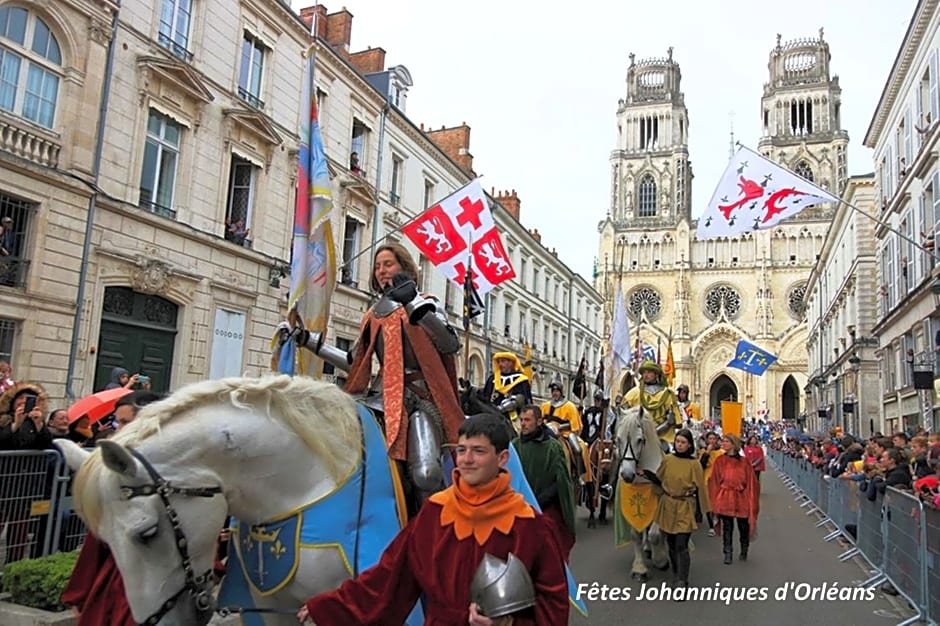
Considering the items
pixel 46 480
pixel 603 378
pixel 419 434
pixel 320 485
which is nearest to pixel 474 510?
pixel 320 485

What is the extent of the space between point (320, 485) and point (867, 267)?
33734 millimetres

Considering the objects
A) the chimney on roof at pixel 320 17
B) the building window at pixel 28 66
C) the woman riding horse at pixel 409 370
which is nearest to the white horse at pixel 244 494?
the woman riding horse at pixel 409 370

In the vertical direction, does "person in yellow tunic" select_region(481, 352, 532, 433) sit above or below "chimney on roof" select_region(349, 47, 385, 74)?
below

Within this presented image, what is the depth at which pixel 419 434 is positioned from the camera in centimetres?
387

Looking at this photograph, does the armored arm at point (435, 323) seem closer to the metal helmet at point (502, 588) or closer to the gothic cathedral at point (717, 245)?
the metal helmet at point (502, 588)

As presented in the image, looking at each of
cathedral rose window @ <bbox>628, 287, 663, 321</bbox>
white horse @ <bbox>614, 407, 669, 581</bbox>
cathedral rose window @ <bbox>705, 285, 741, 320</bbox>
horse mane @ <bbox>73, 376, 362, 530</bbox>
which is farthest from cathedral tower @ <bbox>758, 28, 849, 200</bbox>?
horse mane @ <bbox>73, 376, 362, 530</bbox>

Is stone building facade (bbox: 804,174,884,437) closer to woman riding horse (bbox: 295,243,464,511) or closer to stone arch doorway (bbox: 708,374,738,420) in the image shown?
woman riding horse (bbox: 295,243,464,511)

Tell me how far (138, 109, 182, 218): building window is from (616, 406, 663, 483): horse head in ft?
37.6

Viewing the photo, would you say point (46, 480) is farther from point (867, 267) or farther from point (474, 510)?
point (867, 267)

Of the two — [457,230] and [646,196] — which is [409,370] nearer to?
[457,230]

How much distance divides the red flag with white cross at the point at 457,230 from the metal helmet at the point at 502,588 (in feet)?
33.7

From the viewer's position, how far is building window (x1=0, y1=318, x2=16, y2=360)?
12.2 meters

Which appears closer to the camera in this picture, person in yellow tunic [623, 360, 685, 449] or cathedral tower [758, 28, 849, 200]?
person in yellow tunic [623, 360, 685, 449]

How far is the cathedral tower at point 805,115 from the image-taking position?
245 ft
